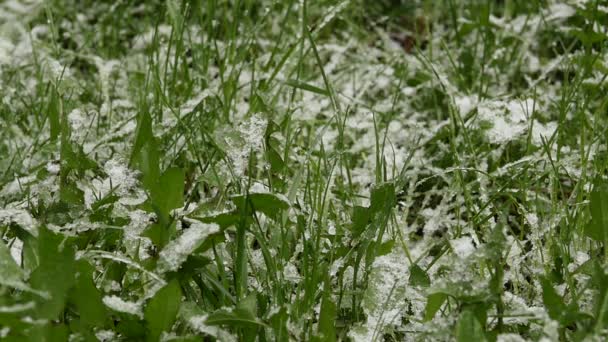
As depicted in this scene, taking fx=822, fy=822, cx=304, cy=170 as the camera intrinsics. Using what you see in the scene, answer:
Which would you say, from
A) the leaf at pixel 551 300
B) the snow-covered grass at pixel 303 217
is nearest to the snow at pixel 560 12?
the snow-covered grass at pixel 303 217

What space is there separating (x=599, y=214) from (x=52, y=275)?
0.87 metres

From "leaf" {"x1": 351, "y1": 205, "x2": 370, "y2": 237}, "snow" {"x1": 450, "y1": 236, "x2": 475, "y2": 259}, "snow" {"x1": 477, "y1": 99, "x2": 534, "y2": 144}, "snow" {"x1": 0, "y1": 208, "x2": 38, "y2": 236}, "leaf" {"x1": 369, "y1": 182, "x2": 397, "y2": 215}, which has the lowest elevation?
"snow" {"x1": 450, "y1": 236, "x2": 475, "y2": 259}

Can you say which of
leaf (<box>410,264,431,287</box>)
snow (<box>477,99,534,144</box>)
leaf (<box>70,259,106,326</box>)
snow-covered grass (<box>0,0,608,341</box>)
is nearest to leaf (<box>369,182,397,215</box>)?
snow-covered grass (<box>0,0,608,341</box>)

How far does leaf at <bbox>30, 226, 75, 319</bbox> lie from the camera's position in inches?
44.4

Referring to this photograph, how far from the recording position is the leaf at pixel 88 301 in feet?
3.92

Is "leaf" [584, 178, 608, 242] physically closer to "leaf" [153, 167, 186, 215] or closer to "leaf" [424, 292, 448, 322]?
"leaf" [424, 292, 448, 322]

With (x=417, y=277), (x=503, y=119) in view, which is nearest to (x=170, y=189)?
(x=417, y=277)

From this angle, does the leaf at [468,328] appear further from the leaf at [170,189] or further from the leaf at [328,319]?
the leaf at [170,189]

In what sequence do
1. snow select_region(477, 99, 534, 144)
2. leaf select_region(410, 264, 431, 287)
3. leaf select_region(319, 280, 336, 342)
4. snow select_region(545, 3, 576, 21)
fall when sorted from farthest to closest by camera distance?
snow select_region(545, 3, 576, 21), snow select_region(477, 99, 534, 144), leaf select_region(410, 264, 431, 287), leaf select_region(319, 280, 336, 342)

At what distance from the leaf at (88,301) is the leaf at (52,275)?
0.18 ft

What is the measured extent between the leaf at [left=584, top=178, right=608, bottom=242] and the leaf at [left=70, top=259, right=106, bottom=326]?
80 centimetres

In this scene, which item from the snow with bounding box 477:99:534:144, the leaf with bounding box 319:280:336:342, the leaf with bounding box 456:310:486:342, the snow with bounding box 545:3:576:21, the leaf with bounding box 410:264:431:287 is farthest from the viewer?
the snow with bounding box 545:3:576:21

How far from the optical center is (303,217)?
1404 millimetres

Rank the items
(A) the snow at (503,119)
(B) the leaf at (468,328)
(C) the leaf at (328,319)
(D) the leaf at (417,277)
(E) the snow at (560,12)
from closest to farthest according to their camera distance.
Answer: (B) the leaf at (468,328)
(C) the leaf at (328,319)
(D) the leaf at (417,277)
(A) the snow at (503,119)
(E) the snow at (560,12)
